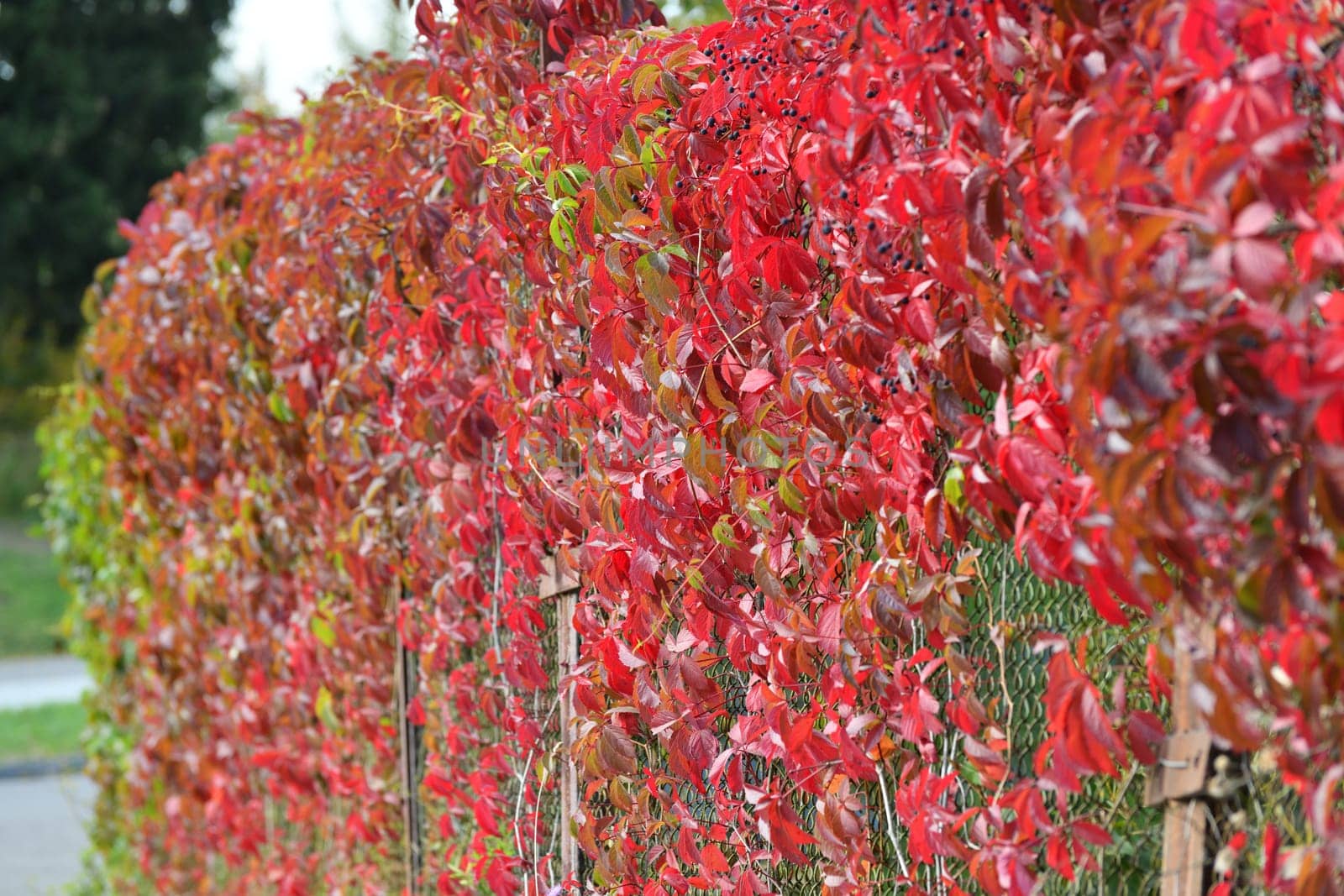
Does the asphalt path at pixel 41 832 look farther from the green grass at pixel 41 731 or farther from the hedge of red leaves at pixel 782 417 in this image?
the hedge of red leaves at pixel 782 417

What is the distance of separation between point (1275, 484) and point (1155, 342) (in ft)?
0.52

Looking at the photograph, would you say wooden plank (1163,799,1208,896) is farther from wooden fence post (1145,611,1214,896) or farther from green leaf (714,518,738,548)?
green leaf (714,518,738,548)

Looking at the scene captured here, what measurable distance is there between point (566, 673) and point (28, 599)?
13089 millimetres

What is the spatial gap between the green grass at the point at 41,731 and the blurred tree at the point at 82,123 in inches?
379

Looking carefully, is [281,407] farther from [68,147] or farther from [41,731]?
[68,147]

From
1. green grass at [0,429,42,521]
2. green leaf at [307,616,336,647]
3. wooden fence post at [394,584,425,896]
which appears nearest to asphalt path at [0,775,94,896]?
green leaf at [307,616,336,647]

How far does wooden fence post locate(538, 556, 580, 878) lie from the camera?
8.38 ft

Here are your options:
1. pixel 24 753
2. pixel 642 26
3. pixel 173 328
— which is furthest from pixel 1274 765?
pixel 24 753

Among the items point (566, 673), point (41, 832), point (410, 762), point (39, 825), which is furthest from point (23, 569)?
point (566, 673)

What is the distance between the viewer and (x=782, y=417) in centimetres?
189

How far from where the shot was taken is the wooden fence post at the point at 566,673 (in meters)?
2.55

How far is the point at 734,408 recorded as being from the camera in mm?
1956

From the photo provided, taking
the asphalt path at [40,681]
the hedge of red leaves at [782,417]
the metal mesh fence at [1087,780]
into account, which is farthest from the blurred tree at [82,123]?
the metal mesh fence at [1087,780]

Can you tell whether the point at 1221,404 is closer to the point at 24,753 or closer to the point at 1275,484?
the point at 1275,484
